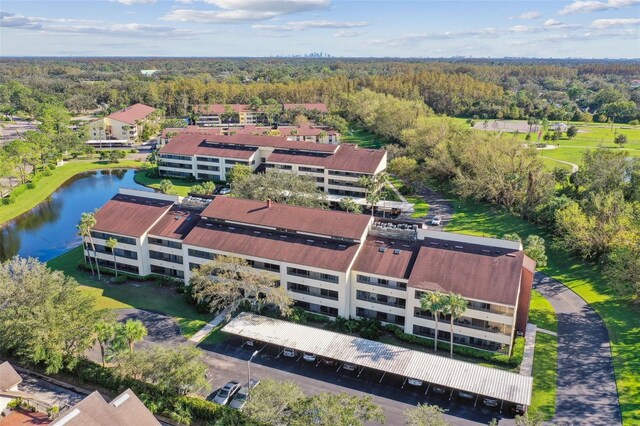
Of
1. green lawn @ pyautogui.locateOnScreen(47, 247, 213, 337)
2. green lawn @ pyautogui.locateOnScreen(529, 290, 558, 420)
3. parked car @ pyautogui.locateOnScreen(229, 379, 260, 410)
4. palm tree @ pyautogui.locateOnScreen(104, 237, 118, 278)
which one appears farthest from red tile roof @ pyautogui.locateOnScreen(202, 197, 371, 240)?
green lawn @ pyautogui.locateOnScreen(529, 290, 558, 420)

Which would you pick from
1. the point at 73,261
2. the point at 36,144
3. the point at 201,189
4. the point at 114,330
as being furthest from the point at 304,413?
the point at 36,144

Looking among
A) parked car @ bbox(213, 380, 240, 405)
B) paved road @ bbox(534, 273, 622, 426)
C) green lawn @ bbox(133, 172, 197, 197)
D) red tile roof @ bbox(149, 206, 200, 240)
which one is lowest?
paved road @ bbox(534, 273, 622, 426)

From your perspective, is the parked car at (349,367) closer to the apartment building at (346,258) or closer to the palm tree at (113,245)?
the apartment building at (346,258)

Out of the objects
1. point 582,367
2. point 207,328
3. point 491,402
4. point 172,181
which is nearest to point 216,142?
point 172,181

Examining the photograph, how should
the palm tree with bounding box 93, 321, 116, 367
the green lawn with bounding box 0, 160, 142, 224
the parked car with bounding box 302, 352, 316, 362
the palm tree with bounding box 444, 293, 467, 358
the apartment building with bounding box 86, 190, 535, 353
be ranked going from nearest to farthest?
the palm tree with bounding box 93, 321, 116, 367, the palm tree with bounding box 444, 293, 467, 358, the parked car with bounding box 302, 352, 316, 362, the apartment building with bounding box 86, 190, 535, 353, the green lawn with bounding box 0, 160, 142, 224

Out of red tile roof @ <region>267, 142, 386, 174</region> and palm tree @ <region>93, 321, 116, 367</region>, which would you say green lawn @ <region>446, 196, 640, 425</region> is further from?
palm tree @ <region>93, 321, 116, 367</region>

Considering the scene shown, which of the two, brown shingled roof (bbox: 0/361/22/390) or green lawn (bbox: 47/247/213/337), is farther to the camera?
green lawn (bbox: 47/247/213/337)

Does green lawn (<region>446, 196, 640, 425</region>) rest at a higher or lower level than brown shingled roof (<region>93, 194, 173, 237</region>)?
lower

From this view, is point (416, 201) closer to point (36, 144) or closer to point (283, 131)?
point (283, 131)
